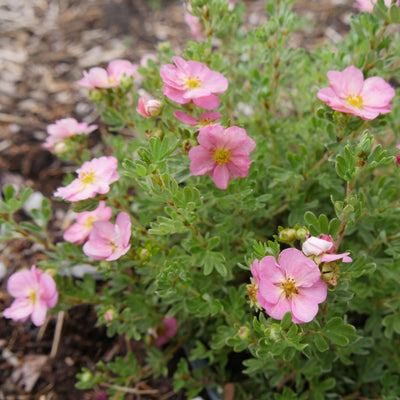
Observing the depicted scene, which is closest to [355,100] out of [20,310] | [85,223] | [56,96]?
[85,223]

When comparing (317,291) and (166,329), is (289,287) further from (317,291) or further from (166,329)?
(166,329)

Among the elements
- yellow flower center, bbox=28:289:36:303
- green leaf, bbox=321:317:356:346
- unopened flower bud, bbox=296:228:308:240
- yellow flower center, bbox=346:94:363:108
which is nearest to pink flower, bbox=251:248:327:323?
unopened flower bud, bbox=296:228:308:240

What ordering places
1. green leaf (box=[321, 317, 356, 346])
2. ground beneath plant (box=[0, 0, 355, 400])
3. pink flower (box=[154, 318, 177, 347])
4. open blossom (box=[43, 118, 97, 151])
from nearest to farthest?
green leaf (box=[321, 317, 356, 346]) < open blossom (box=[43, 118, 97, 151]) < pink flower (box=[154, 318, 177, 347]) < ground beneath plant (box=[0, 0, 355, 400])

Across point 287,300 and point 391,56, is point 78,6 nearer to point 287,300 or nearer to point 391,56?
Answer: point 391,56

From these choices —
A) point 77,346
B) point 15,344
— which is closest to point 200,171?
point 77,346

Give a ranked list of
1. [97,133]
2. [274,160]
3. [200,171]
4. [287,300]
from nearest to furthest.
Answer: [287,300] → [200,171] → [274,160] → [97,133]

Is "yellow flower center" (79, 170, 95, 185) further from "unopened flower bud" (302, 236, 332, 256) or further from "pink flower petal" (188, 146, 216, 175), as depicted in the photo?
"unopened flower bud" (302, 236, 332, 256)
